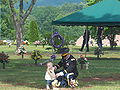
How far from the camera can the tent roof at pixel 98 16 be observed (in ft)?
97.6

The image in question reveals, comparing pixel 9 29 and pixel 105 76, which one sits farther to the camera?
pixel 9 29

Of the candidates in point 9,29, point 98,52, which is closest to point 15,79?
point 98,52

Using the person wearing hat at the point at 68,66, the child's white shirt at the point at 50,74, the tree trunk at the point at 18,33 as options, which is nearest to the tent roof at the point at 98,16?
the tree trunk at the point at 18,33

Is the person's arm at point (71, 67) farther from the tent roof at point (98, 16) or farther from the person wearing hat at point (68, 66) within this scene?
the tent roof at point (98, 16)

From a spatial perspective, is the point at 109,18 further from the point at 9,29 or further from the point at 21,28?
the point at 9,29

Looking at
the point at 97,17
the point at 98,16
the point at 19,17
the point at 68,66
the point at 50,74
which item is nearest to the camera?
the point at 50,74

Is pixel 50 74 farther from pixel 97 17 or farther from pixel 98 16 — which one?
pixel 98 16

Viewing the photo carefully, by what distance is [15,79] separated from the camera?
18.5 m

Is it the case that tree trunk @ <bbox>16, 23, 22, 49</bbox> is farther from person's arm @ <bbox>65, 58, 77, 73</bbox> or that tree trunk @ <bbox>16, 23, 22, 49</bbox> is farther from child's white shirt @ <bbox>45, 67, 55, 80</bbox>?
child's white shirt @ <bbox>45, 67, 55, 80</bbox>

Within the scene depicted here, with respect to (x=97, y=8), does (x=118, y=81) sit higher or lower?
lower

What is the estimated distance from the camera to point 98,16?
30844 millimetres

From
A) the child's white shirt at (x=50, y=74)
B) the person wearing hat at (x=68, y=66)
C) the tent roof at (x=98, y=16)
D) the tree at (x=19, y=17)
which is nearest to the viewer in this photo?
the child's white shirt at (x=50, y=74)

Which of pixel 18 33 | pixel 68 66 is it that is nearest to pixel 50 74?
pixel 68 66

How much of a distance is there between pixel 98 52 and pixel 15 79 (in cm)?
1877
